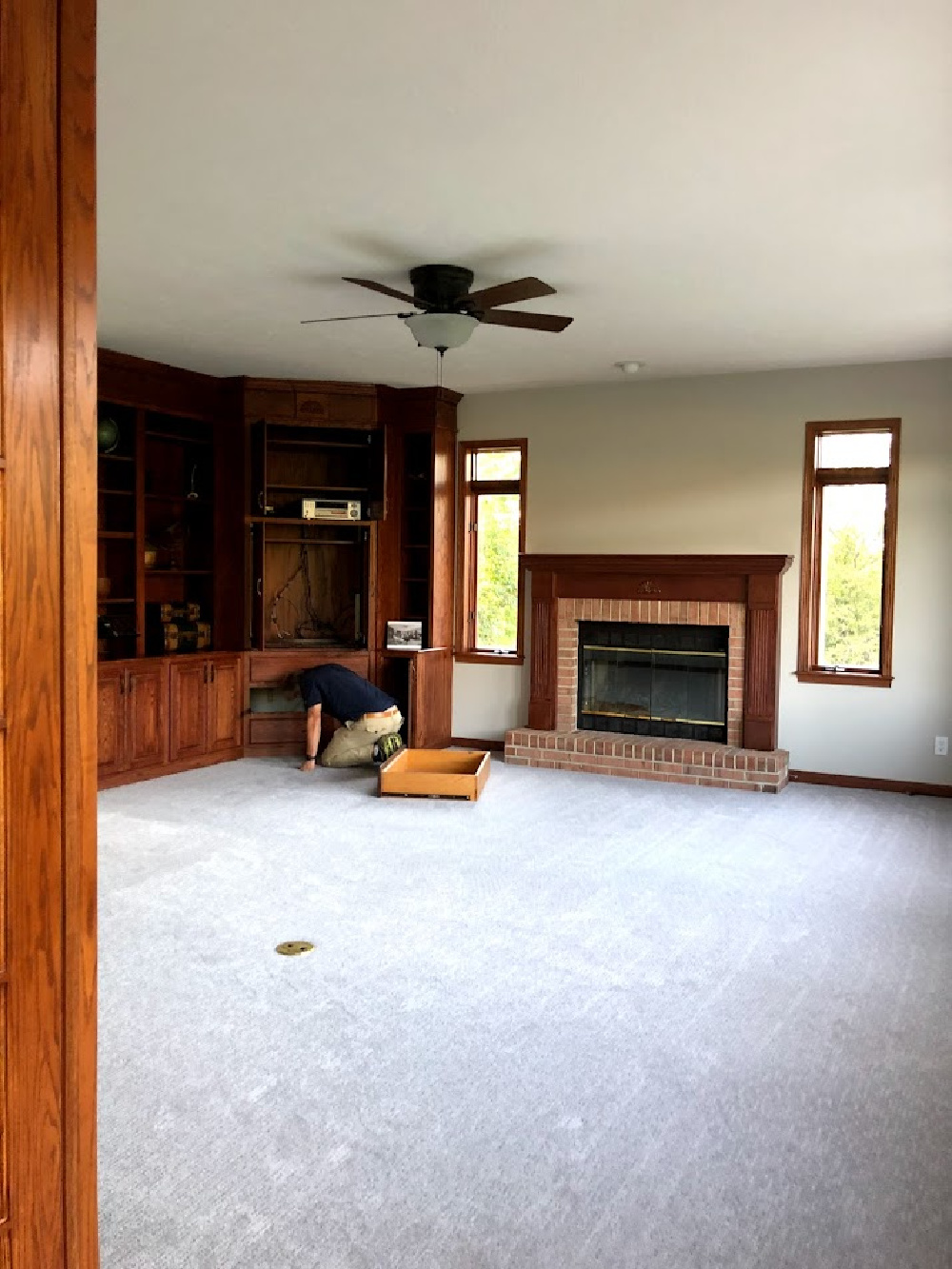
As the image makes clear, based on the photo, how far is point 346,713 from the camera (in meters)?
7.25

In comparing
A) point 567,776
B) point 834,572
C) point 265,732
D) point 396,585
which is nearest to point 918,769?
point 834,572

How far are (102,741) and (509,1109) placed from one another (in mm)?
4448

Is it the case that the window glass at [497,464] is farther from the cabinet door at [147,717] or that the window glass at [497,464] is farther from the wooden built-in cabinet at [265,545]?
the cabinet door at [147,717]

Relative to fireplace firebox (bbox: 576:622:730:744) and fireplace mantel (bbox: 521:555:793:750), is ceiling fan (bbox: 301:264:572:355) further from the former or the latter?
fireplace firebox (bbox: 576:622:730:744)

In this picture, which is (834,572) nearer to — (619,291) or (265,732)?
(619,291)

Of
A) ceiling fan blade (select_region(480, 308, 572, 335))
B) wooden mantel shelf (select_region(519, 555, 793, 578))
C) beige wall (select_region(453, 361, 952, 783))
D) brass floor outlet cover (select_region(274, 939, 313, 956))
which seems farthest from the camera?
wooden mantel shelf (select_region(519, 555, 793, 578))

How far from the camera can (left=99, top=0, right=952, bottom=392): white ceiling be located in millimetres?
2727

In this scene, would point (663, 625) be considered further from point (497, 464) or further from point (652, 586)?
point (497, 464)

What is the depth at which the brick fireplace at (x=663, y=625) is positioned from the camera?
274 inches

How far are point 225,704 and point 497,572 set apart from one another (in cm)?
232

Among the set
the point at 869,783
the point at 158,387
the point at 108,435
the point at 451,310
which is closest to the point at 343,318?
the point at 451,310

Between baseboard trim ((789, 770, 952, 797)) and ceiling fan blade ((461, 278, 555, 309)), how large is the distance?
4011mm

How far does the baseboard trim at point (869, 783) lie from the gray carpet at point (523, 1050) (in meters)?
1.15

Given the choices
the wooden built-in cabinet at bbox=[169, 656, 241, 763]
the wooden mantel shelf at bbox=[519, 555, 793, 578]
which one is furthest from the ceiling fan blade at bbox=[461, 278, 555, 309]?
the wooden built-in cabinet at bbox=[169, 656, 241, 763]
